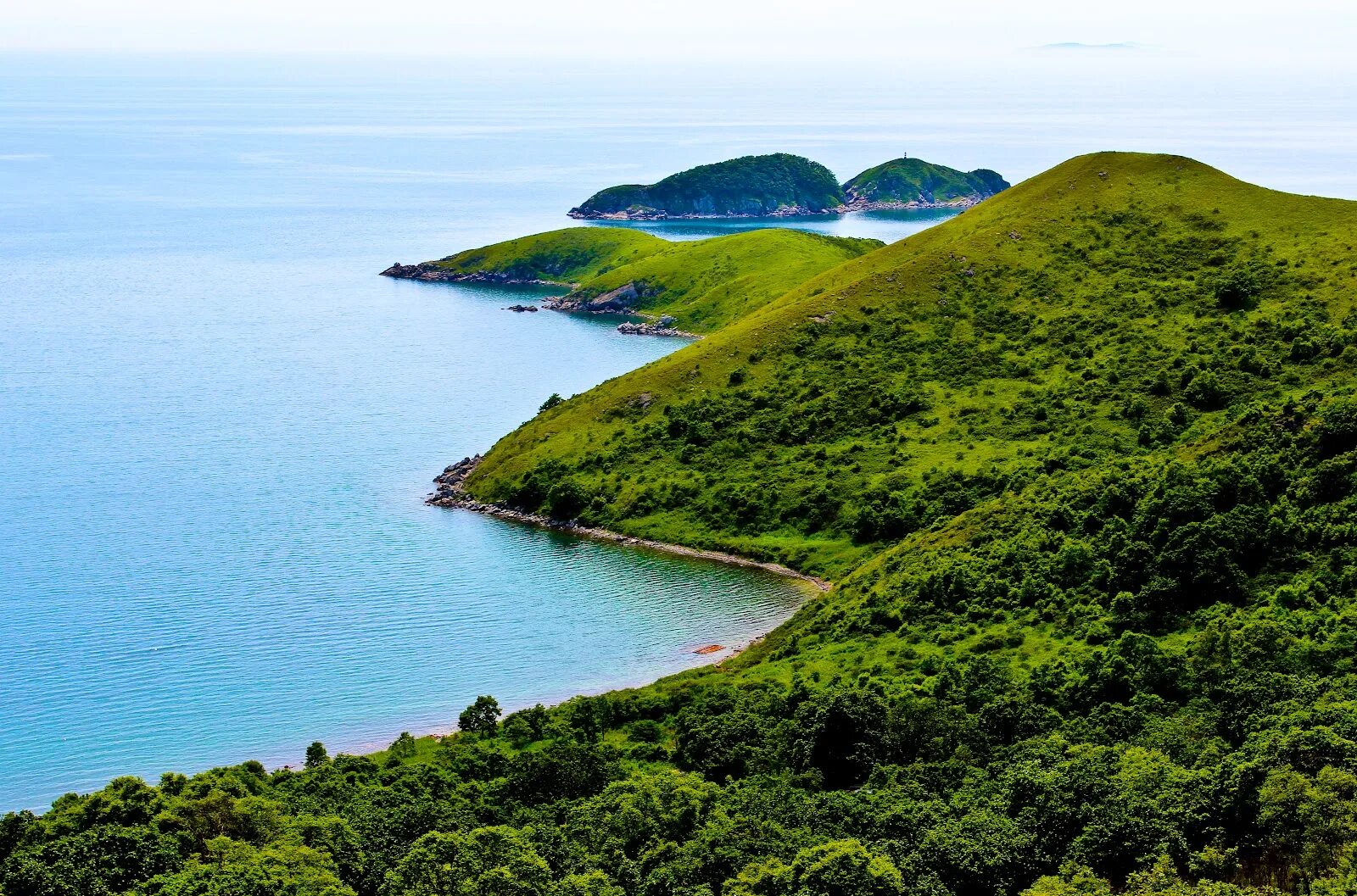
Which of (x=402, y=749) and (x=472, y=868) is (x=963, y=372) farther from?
(x=472, y=868)

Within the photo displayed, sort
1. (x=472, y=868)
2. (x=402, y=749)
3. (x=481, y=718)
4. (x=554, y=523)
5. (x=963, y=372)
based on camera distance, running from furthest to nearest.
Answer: (x=963, y=372) < (x=554, y=523) < (x=481, y=718) < (x=402, y=749) < (x=472, y=868)

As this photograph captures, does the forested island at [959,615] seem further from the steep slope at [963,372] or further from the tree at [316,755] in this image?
the tree at [316,755]

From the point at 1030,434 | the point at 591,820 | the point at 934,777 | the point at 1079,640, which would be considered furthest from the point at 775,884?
the point at 1030,434

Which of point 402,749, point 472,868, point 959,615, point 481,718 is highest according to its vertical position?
point 959,615

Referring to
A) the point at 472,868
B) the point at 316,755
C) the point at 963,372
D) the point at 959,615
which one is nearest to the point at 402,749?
the point at 316,755

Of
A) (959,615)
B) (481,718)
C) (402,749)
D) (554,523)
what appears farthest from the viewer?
(554,523)

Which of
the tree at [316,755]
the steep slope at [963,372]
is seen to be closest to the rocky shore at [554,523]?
the steep slope at [963,372]

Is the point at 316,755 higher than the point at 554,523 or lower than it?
lower

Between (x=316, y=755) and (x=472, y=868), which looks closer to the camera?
(x=472, y=868)
